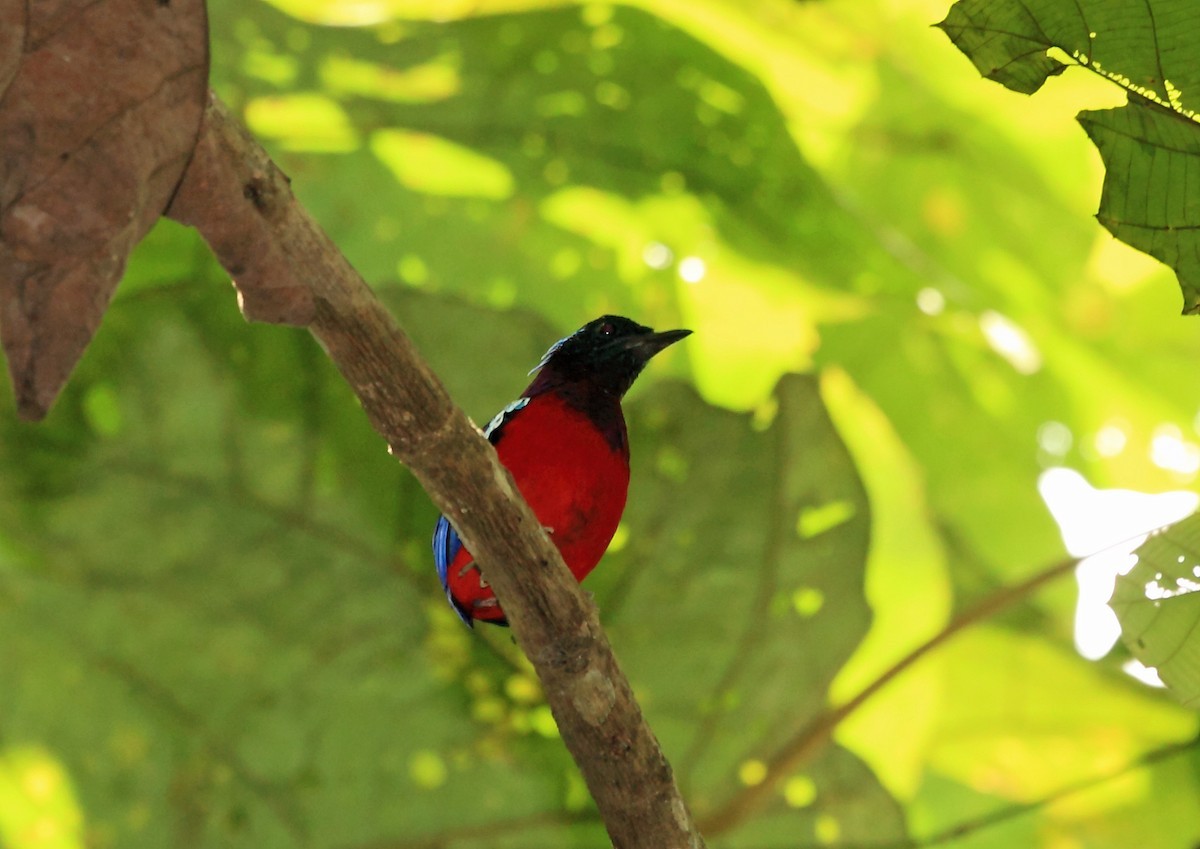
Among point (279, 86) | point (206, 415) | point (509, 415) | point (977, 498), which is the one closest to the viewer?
point (509, 415)

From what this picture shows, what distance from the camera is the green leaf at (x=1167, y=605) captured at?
76.2 inches

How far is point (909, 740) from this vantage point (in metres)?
4.14

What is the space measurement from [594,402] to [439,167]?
1.82 m

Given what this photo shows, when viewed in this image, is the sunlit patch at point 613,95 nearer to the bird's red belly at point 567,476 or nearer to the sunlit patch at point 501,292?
the sunlit patch at point 501,292

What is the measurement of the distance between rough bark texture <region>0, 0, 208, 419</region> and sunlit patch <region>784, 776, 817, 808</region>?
293 cm

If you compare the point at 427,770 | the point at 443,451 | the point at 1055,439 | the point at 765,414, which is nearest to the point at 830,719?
the point at 765,414

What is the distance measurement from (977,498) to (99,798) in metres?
2.96

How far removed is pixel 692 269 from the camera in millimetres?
4293

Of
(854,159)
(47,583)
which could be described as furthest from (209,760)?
(854,159)

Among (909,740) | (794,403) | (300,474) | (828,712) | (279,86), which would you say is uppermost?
(279,86)

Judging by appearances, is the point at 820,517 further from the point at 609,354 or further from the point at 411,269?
the point at 411,269

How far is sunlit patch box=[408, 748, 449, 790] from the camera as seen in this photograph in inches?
148

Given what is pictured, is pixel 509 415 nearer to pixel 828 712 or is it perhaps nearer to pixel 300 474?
pixel 300 474

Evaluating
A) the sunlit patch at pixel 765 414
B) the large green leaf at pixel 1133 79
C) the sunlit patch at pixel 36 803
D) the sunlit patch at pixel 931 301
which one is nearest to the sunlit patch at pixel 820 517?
the sunlit patch at pixel 765 414
